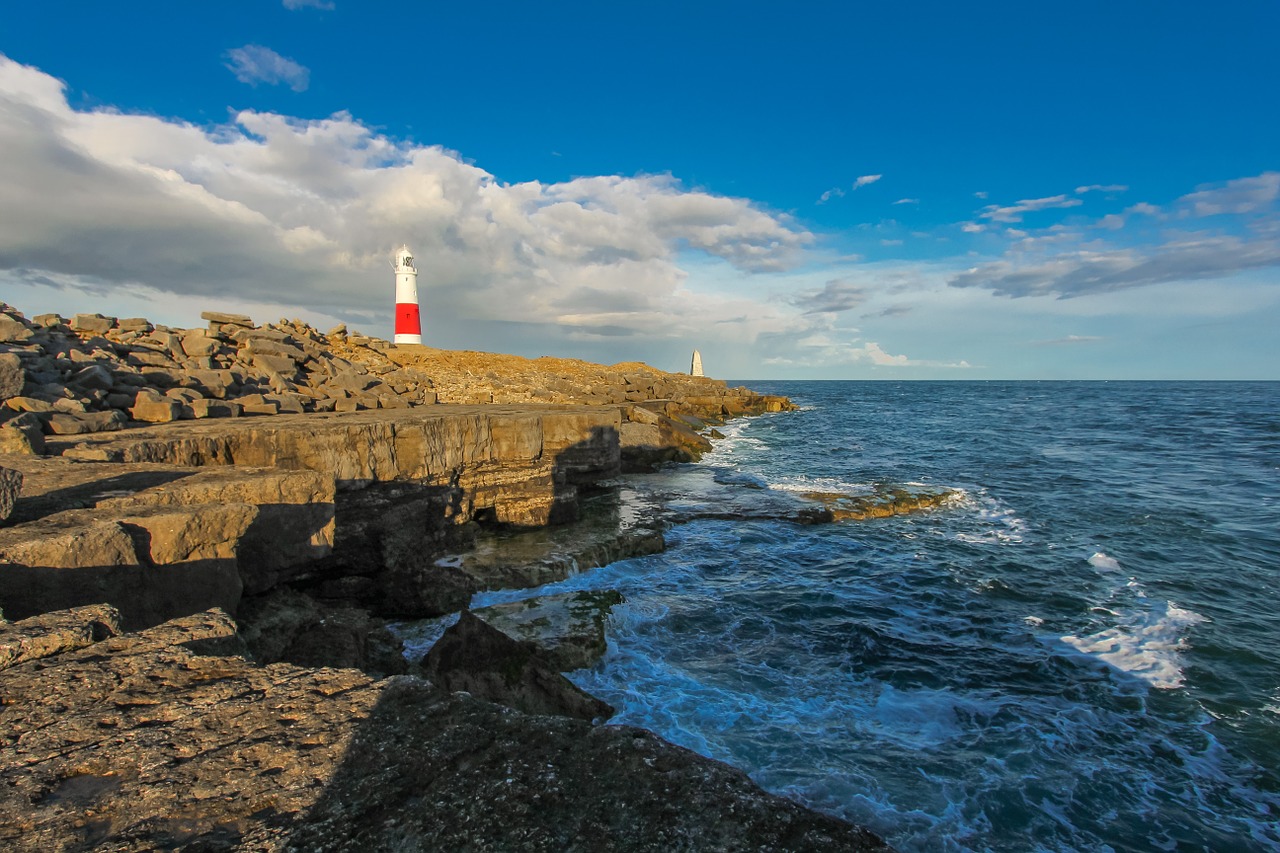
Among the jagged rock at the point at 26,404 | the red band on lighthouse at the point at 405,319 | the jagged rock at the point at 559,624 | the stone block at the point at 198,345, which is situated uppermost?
the red band on lighthouse at the point at 405,319

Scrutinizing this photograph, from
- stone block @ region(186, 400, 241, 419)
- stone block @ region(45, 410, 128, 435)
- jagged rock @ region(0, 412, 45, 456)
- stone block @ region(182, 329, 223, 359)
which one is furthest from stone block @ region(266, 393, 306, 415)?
jagged rock @ region(0, 412, 45, 456)

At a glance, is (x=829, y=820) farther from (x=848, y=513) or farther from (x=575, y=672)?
A: (x=848, y=513)

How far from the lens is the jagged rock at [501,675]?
6.81 m

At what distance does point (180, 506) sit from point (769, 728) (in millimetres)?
6460

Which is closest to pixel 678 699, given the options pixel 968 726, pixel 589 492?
pixel 968 726

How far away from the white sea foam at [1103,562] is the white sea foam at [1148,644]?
2272 millimetres

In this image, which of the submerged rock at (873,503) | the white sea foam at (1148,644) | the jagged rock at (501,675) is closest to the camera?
the jagged rock at (501,675)

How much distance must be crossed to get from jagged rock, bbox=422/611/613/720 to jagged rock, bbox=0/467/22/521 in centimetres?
393

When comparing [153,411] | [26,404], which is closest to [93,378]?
[153,411]

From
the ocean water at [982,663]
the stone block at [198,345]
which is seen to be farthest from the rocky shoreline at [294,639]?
the stone block at [198,345]

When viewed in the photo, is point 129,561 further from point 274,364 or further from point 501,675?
point 274,364

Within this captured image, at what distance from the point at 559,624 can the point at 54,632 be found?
624 centimetres

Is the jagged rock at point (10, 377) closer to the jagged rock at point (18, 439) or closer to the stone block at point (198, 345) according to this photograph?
the jagged rock at point (18, 439)

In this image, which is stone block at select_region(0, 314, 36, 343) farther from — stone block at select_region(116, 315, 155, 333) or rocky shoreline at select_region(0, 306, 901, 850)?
stone block at select_region(116, 315, 155, 333)
